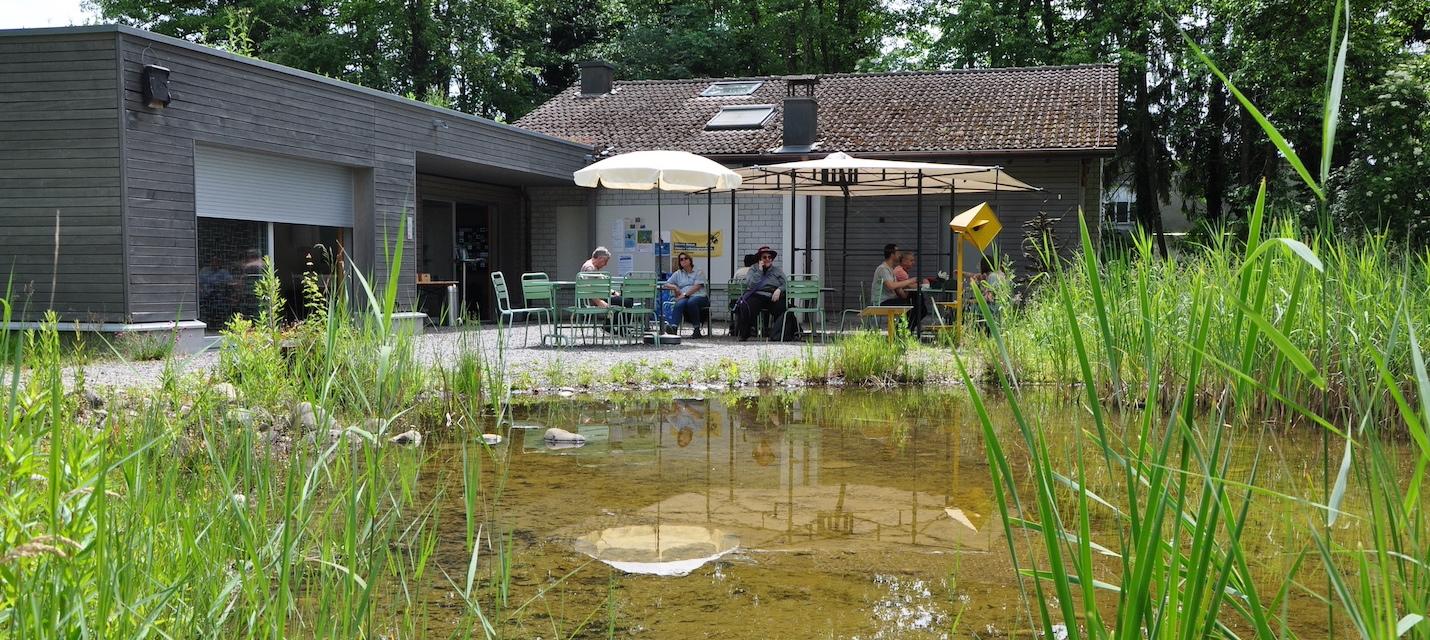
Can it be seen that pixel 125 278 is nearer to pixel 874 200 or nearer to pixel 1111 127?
pixel 874 200

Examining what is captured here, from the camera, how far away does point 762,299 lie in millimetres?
11922

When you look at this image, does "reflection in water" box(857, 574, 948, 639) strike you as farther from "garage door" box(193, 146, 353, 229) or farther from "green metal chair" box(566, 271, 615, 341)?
"garage door" box(193, 146, 353, 229)

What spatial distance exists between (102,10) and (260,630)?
28366 millimetres

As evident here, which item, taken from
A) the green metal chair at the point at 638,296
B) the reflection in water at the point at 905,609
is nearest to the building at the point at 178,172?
the green metal chair at the point at 638,296

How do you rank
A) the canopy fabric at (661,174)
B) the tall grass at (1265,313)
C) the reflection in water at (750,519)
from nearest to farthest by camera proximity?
1. the reflection in water at (750,519)
2. the tall grass at (1265,313)
3. the canopy fabric at (661,174)

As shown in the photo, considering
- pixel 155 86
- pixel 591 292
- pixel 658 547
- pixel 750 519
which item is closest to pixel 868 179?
pixel 591 292

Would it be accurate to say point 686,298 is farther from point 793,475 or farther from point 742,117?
point 793,475

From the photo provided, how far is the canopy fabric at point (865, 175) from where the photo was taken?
11680 mm

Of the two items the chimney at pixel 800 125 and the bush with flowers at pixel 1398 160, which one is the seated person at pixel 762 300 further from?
the bush with flowers at pixel 1398 160

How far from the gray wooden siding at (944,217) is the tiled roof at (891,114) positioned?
475 mm

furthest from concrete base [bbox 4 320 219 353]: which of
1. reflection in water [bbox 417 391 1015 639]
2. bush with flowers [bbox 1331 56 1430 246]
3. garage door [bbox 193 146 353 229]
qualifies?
bush with flowers [bbox 1331 56 1430 246]

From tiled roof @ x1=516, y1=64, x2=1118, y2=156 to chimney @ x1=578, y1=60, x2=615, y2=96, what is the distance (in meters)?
0.22

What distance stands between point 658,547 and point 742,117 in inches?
566

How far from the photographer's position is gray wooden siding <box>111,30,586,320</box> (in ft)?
31.0
